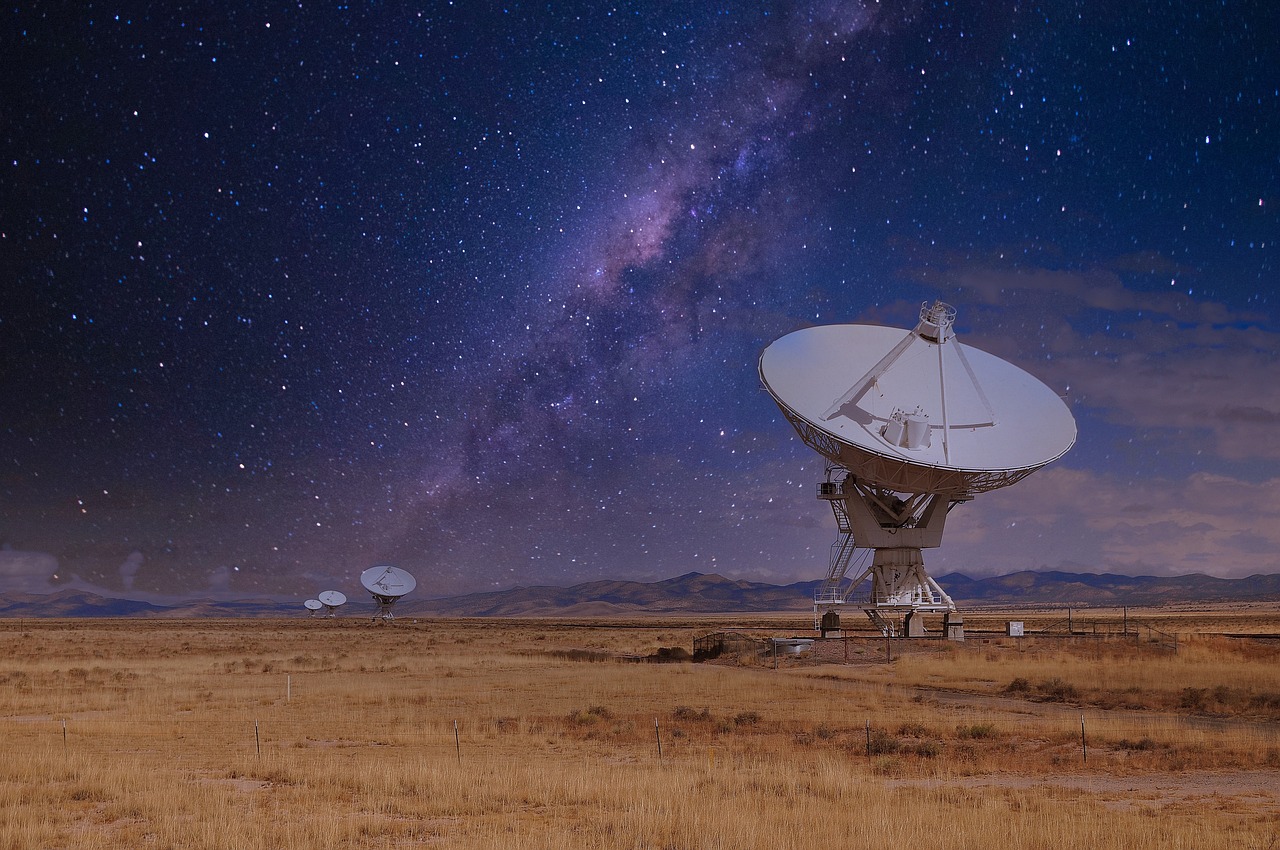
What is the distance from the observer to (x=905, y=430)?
1663 inches

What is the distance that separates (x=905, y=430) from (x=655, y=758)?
26792 mm

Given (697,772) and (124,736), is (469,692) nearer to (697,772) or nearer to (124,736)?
(124,736)

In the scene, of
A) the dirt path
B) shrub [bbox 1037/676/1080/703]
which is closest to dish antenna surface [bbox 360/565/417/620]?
shrub [bbox 1037/676/1080/703]

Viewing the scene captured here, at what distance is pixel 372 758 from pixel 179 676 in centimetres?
2225

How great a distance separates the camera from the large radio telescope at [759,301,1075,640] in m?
42.0

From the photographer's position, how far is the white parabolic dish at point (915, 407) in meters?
41.8

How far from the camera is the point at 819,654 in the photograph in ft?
137

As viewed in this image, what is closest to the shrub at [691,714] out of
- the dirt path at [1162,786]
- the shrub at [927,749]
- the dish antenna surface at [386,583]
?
the shrub at [927,749]

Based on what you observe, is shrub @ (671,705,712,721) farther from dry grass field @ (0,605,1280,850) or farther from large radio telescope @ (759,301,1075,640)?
large radio telescope @ (759,301,1075,640)

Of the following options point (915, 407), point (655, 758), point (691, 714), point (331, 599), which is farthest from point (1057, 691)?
point (331, 599)

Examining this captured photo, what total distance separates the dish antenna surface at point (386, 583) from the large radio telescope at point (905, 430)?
64004mm

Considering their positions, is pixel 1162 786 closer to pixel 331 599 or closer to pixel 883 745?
pixel 883 745

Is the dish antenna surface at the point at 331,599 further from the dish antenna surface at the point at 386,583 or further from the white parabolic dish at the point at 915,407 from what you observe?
the white parabolic dish at the point at 915,407

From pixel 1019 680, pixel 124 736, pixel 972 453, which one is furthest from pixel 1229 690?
pixel 124 736
